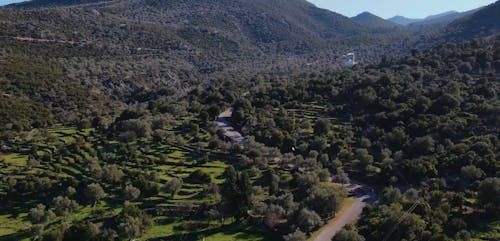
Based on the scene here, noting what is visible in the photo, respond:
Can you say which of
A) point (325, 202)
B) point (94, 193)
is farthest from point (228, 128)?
point (325, 202)

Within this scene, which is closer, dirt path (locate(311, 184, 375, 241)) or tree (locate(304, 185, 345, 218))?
dirt path (locate(311, 184, 375, 241))

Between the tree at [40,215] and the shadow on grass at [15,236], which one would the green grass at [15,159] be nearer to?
the tree at [40,215]

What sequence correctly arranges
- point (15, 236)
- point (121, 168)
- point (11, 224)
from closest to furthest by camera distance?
point (15, 236) < point (11, 224) < point (121, 168)

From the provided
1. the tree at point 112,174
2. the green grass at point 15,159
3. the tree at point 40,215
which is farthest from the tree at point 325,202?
the green grass at point 15,159

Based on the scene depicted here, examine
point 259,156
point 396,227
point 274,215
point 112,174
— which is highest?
point 396,227

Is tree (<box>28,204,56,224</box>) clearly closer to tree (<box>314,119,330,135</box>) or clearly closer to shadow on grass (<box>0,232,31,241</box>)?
shadow on grass (<box>0,232,31,241</box>)

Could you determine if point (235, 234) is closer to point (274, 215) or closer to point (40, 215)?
point (274, 215)

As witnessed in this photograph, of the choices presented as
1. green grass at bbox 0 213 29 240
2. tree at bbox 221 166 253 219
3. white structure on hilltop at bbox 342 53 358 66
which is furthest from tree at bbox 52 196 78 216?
white structure on hilltop at bbox 342 53 358 66
